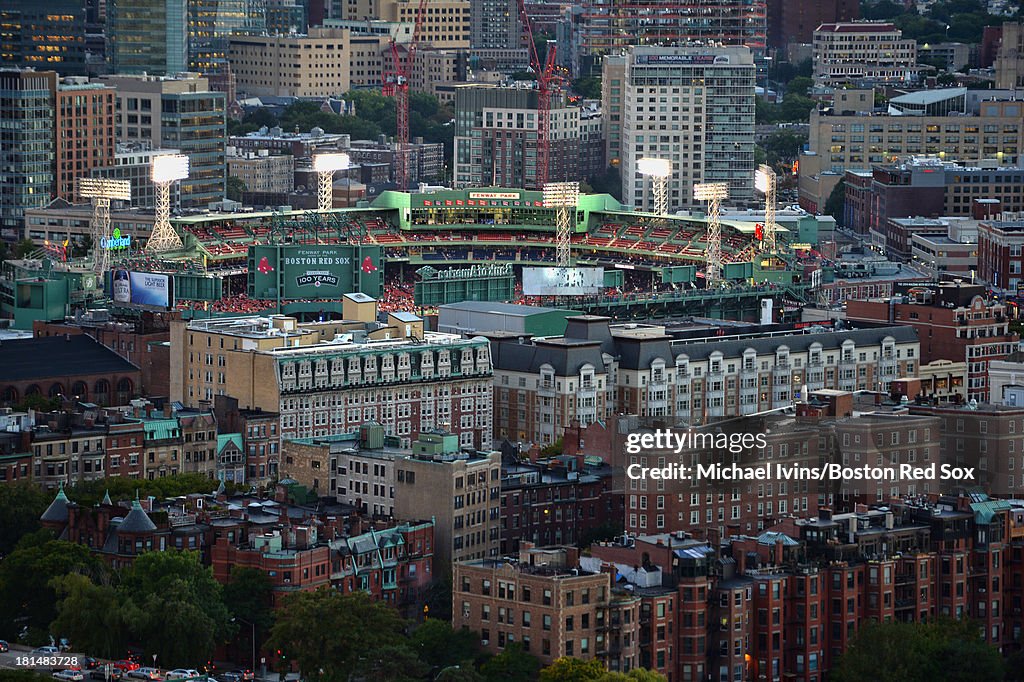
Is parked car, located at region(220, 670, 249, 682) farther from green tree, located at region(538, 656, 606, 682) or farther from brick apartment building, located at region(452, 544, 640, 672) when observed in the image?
green tree, located at region(538, 656, 606, 682)

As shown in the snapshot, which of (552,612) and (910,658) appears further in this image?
(910,658)

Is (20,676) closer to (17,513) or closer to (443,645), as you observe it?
(443,645)

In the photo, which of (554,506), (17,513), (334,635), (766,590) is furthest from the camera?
(554,506)

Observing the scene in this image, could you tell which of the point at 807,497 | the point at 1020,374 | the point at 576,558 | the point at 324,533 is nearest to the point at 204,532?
the point at 324,533

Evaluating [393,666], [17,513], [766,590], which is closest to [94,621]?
[393,666]

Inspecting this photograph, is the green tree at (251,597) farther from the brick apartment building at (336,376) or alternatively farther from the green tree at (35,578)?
the brick apartment building at (336,376)

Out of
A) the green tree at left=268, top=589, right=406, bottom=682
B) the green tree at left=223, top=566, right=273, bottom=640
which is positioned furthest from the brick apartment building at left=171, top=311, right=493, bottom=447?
the green tree at left=268, top=589, right=406, bottom=682
